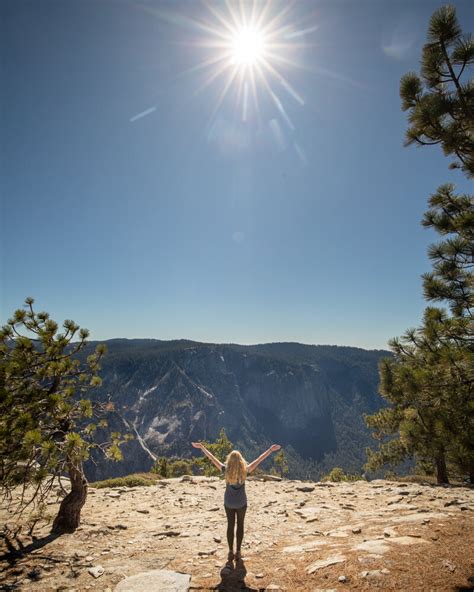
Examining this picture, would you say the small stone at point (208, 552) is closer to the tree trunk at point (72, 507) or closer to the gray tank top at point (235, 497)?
the gray tank top at point (235, 497)

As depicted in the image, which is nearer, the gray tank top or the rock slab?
the rock slab

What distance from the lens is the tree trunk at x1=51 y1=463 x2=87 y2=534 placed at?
836 cm

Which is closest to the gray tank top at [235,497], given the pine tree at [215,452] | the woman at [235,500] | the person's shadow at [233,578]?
the woman at [235,500]

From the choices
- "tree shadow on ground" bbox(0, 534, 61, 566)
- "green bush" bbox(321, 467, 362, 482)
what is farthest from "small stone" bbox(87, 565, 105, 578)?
"green bush" bbox(321, 467, 362, 482)

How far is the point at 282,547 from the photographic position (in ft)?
23.3

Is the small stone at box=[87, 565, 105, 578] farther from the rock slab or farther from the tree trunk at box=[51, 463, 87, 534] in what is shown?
the tree trunk at box=[51, 463, 87, 534]

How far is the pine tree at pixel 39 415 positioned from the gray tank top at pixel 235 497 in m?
3.41

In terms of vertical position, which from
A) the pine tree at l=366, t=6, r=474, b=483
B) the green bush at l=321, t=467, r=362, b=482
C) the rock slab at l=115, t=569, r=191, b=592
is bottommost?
the green bush at l=321, t=467, r=362, b=482

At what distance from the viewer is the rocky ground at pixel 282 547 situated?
511cm

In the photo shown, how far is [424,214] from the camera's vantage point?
916cm

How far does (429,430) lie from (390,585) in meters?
10.2

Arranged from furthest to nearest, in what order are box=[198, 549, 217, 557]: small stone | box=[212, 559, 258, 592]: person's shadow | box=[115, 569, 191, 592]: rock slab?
box=[198, 549, 217, 557]: small stone
box=[212, 559, 258, 592]: person's shadow
box=[115, 569, 191, 592]: rock slab

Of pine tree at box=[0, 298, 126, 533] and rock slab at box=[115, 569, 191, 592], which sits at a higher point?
pine tree at box=[0, 298, 126, 533]

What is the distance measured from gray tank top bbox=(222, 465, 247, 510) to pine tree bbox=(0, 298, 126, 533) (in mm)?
3413
